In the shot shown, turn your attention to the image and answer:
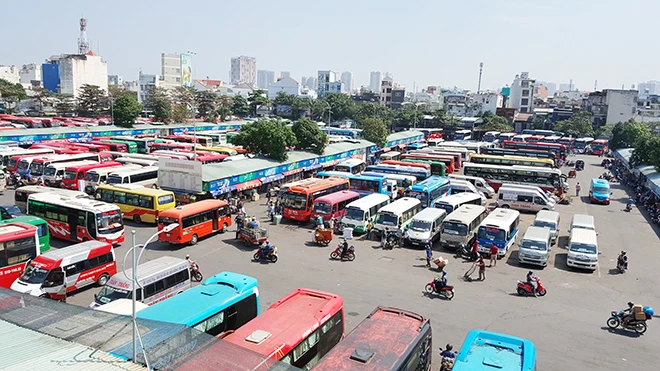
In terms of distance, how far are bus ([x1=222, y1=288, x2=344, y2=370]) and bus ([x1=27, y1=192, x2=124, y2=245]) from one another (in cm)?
1155

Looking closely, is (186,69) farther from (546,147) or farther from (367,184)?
(367,184)

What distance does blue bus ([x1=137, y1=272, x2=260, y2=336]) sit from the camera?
1081 cm

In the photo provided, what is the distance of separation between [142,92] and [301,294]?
14698 cm

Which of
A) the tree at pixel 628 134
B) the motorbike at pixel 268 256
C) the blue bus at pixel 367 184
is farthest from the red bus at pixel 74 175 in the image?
the tree at pixel 628 134

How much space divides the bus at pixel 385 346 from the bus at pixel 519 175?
28.7 m

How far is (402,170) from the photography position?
36719 mm

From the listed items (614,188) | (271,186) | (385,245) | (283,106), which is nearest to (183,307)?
(385,245)

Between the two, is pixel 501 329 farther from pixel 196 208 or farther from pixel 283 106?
pixel 283 106

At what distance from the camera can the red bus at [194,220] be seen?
814 inches

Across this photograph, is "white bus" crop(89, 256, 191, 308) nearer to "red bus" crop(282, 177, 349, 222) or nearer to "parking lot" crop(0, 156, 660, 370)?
"parking lot" crop(0, 156, 660, 370)

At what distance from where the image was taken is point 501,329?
14133 mm

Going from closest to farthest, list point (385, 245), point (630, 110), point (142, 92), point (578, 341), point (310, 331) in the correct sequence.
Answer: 1. point (310, 331)
2. point (578, 341)
3. point (385, 245)
4. point (630, 110)
5. point (142, 92)

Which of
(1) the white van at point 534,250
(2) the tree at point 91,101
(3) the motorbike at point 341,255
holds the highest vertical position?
(2) the tree at point 91,101

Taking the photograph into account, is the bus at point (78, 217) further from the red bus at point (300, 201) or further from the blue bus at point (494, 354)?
the blue bus at point (494, 354)
